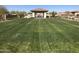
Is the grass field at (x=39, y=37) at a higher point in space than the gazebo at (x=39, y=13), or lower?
lower

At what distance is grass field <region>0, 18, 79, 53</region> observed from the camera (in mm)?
4184

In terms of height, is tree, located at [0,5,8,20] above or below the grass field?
above

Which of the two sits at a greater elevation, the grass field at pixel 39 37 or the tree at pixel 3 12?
the tree at pixel 3 12

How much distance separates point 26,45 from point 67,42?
3.20 feet

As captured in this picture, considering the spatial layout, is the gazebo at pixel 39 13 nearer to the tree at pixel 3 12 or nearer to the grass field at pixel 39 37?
the grass field at pixel 39 37

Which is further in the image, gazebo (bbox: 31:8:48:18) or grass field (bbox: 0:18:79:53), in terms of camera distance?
gazebo (bbox: 31:8:48:18)

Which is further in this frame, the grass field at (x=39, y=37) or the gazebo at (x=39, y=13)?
the gazebo at (x=39, y=13)

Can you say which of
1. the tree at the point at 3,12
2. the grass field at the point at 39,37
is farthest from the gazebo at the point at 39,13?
the tree at the point at 3,12

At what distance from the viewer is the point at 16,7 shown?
14.1ft

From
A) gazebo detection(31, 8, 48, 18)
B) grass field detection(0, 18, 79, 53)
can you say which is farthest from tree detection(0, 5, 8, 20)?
gazebo detection(31, 8, 48, 18)

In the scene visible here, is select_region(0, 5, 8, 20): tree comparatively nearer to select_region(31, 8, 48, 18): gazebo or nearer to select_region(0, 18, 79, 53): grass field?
select_region(0, 18, 79, 53): grass field

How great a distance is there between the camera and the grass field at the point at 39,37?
4.18 meters
